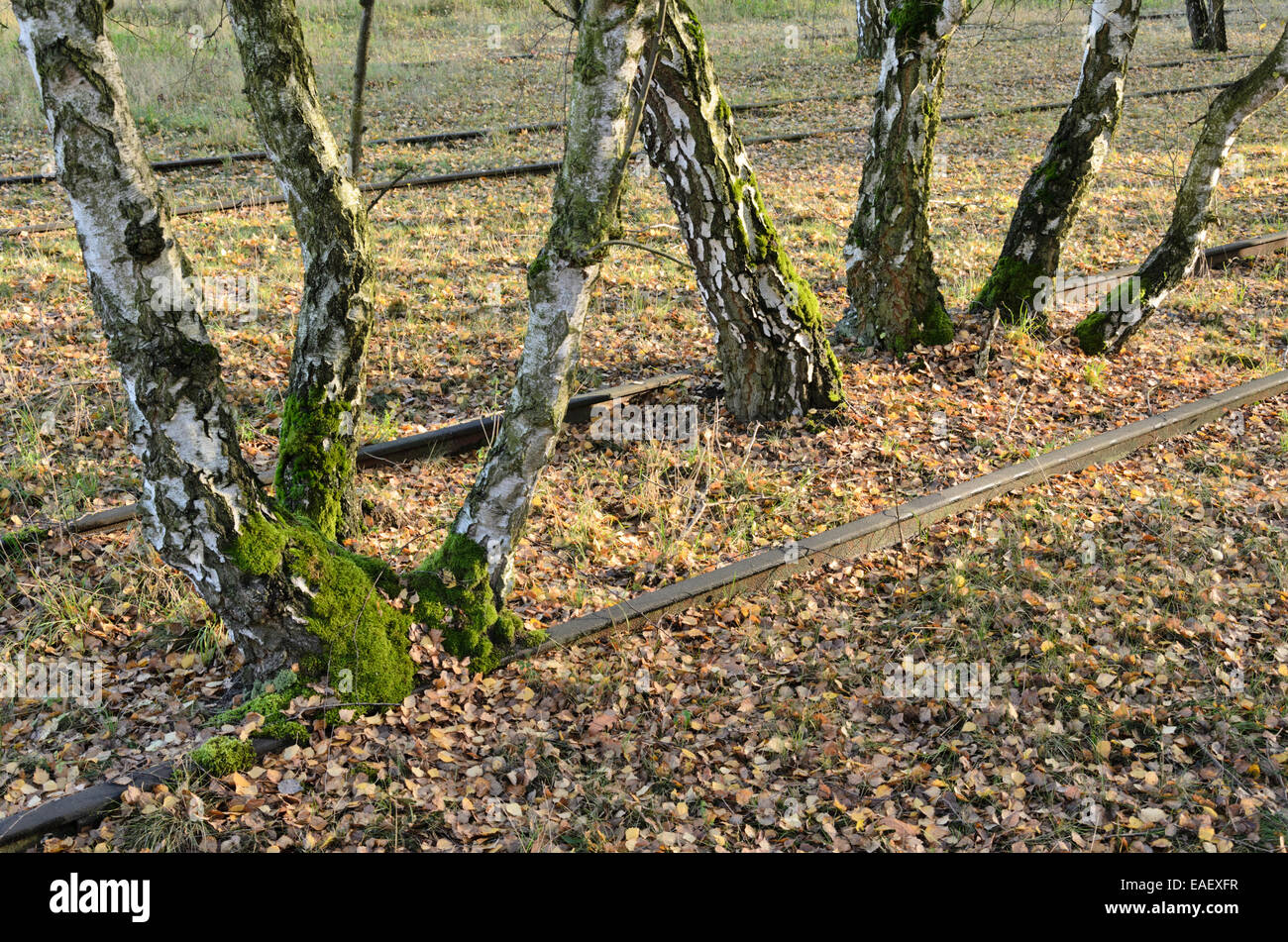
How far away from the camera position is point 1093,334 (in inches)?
343

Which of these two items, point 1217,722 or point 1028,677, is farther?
point 1028,677

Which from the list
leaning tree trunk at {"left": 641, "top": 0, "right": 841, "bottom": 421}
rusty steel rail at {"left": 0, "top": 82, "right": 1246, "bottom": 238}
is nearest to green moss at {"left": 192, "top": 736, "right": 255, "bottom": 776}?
rusty steel rail at {"left": 0, "top": 82, "right": 1246, "bottom": 238}

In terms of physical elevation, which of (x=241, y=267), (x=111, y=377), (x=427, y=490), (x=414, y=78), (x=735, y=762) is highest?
(x=414, y=78)

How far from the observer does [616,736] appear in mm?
4562

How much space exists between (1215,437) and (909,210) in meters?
2.96

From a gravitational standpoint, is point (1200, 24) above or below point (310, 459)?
above

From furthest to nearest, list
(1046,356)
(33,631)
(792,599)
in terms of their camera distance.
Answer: (1046,356) < (792,599) < (33,631)

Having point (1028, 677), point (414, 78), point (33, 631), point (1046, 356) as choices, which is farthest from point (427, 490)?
point (414, 78)

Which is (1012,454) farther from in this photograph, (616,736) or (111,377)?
(111,377)
